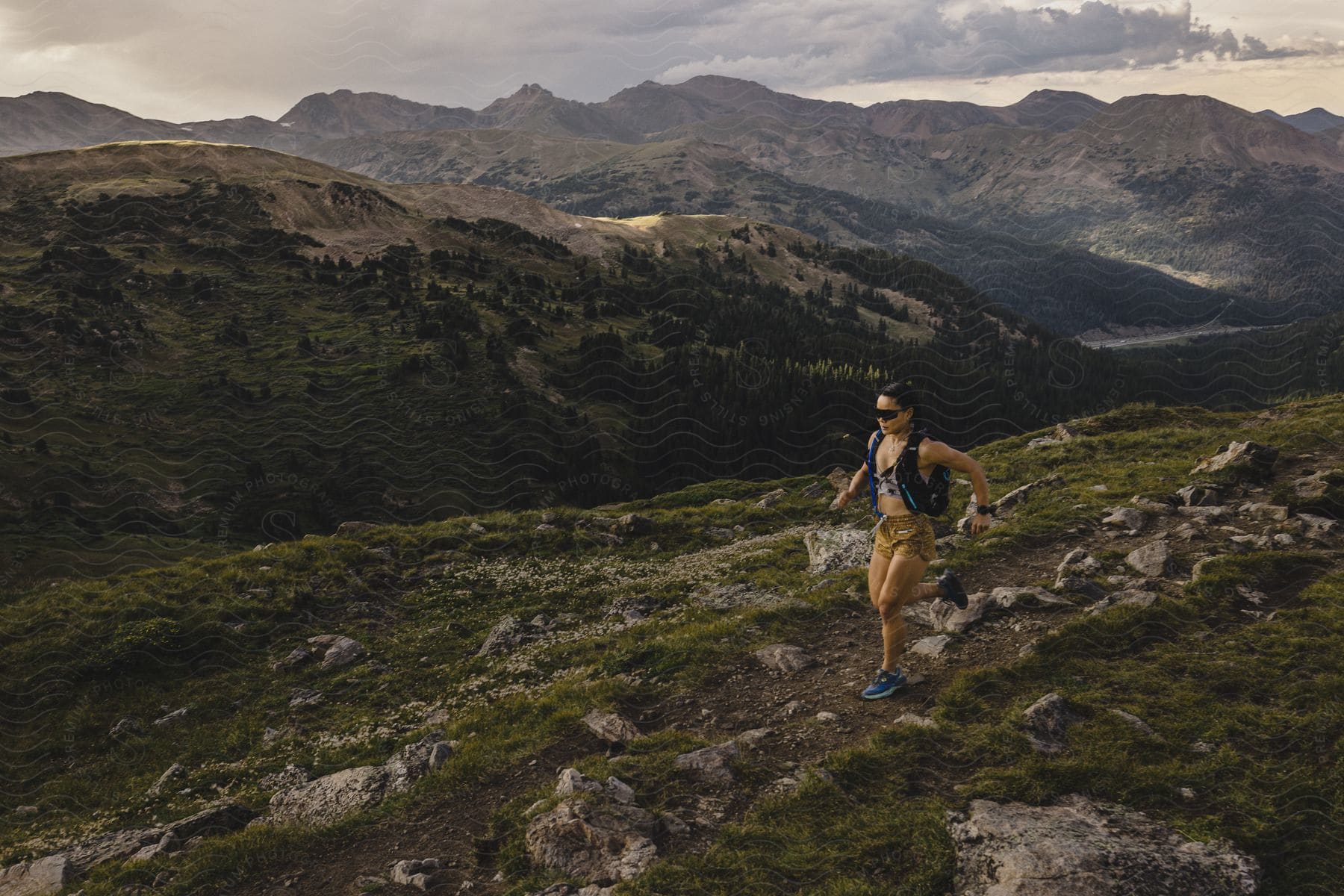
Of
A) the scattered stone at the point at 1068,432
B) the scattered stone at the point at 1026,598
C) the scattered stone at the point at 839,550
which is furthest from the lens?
the scattered stone at the point at 1068,432

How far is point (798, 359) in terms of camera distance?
197125 mm

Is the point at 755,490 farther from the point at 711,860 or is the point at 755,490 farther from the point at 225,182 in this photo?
the point at 225,182

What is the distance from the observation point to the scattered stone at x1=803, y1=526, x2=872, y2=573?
19422 mm

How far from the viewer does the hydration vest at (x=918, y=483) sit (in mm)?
10820

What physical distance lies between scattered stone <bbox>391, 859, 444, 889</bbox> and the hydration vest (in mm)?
8262

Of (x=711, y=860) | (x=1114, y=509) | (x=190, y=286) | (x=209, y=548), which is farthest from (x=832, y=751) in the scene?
(x=190, y=286)

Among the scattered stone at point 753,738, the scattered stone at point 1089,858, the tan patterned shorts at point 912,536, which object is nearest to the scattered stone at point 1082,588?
the tan patterned shorts at point 912,536

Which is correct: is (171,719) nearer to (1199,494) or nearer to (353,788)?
(353,788)

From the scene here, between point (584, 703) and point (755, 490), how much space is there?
29750mm

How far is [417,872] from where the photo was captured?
352 inches

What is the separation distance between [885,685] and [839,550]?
8.77 m

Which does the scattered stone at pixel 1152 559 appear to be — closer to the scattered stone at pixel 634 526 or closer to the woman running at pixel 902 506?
the woman running at pixel 902 506

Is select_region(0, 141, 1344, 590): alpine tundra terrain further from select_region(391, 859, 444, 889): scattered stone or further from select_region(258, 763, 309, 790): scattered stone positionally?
select_region(391, 859, 444, 889): scattered stone

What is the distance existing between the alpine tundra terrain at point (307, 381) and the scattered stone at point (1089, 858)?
5419 cm
